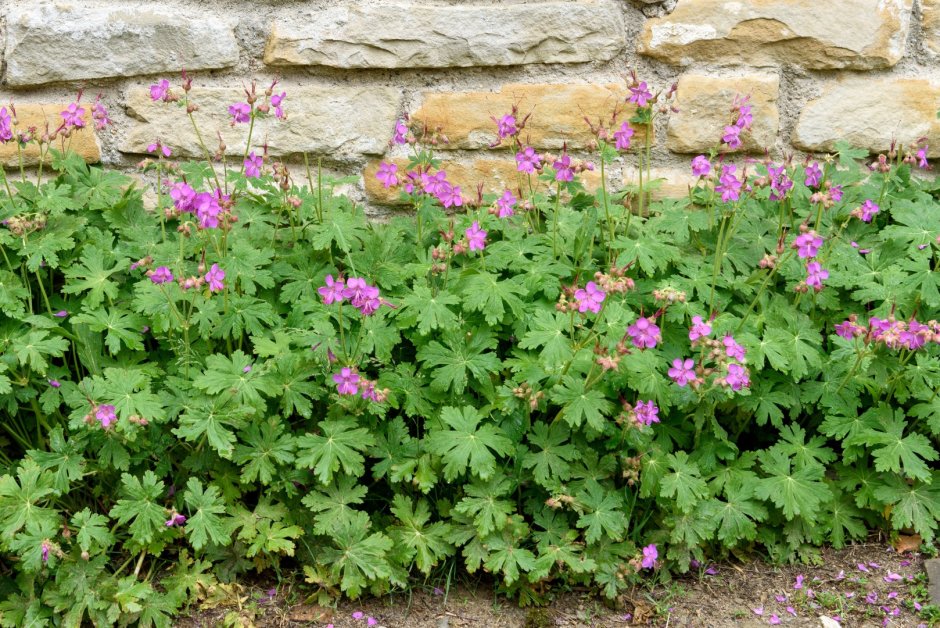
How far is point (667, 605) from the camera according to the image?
8.54 ft

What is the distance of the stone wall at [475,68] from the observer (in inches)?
129

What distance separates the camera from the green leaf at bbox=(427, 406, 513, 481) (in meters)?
2.48

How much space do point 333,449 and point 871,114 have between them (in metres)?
2.31

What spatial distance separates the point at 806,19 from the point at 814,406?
139 centimetres

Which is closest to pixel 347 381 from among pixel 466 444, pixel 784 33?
pixel 466 444

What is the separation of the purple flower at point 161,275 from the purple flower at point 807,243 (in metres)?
1.75

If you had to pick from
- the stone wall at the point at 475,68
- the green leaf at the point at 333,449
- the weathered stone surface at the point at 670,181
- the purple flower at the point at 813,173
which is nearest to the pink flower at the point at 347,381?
the green leaf at the point at 333,449

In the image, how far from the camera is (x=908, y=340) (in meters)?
2.51

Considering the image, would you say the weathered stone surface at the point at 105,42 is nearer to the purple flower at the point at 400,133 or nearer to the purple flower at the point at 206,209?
the purple flower at the point at 400,133

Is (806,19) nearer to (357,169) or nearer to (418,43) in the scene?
(418,43)

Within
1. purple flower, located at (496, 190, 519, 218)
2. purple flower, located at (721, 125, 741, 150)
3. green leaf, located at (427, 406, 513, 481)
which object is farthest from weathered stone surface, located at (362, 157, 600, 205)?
green leaf, located at (427, 406, 513, 481)

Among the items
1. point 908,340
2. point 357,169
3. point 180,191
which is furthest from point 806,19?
point 180,191

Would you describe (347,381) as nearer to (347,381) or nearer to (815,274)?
(347,381)

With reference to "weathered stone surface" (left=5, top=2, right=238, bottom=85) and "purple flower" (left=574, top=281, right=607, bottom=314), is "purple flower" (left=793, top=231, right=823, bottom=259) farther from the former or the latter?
"weathered stone surface" (left=5, top=2, right=238, bottom=85)
